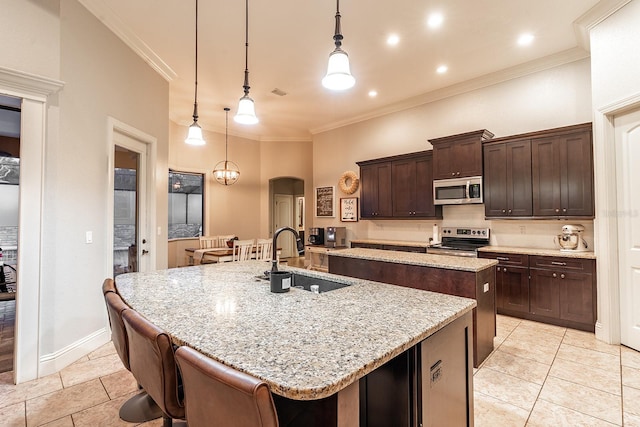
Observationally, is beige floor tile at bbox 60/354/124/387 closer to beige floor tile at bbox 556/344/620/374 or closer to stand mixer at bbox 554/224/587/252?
beige floor tile at bbox 556/344/620/374

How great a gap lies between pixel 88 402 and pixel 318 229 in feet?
16.0

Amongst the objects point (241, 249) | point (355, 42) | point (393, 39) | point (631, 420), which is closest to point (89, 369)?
point (241, 249)

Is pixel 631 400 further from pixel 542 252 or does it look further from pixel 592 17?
pixel 592 17

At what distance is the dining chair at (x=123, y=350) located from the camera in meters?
1.52

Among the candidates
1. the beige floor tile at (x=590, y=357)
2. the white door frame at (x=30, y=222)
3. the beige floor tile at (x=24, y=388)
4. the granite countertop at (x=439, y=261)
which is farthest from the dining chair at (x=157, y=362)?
the beige floor tile at (x=590, y=357)

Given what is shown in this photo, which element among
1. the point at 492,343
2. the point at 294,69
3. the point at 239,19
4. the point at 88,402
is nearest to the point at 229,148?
the point at 294,69

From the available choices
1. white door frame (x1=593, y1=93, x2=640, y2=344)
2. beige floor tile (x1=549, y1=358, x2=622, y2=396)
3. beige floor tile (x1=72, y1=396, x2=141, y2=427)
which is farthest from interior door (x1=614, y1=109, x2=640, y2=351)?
beige floor tile (x1=72, y1=396, x2=141, y2=427)

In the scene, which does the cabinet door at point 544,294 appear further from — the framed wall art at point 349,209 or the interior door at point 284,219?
the interior door at point 284,219

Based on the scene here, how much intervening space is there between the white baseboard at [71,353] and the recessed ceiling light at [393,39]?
4.55 meters

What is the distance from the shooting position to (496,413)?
2088 mm

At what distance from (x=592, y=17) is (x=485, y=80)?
145cm

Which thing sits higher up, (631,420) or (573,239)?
(573,239)

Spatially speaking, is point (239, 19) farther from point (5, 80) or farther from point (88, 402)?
point (88, 402)

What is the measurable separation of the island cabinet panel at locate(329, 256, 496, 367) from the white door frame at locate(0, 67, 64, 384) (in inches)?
120
